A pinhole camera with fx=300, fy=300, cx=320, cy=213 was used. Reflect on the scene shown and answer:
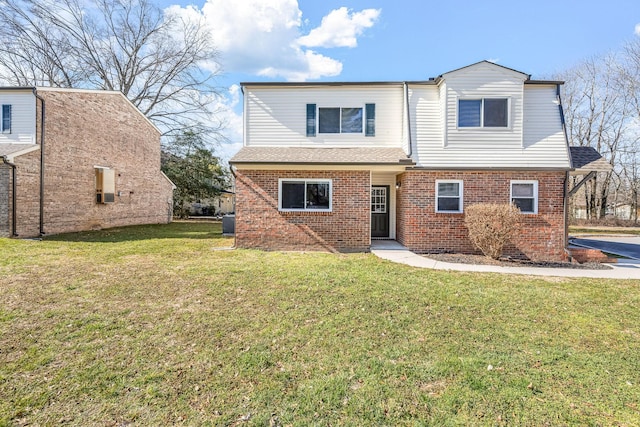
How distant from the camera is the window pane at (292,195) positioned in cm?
1004

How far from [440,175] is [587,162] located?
4.76m

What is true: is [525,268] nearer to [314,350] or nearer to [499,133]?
[499,133]

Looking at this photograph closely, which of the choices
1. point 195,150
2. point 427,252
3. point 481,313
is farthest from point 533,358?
point 195,150

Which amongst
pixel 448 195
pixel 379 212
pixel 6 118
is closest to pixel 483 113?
pixel 448 195

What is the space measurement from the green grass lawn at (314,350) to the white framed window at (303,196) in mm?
→ 3756

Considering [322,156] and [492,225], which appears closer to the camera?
[492,225]

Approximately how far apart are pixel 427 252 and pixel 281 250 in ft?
15.7

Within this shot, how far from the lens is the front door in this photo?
12.1 metres

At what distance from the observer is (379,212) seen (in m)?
12.3

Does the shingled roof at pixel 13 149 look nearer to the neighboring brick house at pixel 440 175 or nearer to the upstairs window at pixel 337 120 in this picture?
the neighboring brick house at pixel 440 175

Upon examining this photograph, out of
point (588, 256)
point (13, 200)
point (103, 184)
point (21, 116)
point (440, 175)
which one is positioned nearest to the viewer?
point (588, 256)

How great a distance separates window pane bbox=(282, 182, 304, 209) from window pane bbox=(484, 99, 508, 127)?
6.52 meters

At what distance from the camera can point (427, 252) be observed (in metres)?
9.79

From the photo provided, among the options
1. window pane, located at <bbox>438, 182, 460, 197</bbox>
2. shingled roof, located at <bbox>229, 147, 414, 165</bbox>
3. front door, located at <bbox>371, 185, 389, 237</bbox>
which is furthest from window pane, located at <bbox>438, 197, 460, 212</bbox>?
front door, located at <bbox>371, 185, 389, 237</bbox>
